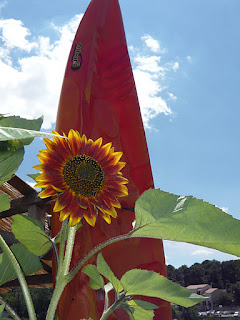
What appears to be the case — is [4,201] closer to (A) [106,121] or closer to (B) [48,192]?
Answer: (B) [48,192]

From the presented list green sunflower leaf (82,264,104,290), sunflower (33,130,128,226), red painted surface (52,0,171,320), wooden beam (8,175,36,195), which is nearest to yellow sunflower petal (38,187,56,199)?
sunflower (33,130,128,226)

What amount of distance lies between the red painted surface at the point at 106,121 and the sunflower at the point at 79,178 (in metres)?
0.45

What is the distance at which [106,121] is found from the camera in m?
1.14

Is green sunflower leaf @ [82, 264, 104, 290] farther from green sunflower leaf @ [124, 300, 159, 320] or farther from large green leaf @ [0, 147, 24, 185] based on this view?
large green leaf @ [0, 147, 24, 185]

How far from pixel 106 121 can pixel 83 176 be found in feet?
2.30

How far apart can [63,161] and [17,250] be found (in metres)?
0.19

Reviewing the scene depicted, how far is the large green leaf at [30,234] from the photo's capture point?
0.51 meters

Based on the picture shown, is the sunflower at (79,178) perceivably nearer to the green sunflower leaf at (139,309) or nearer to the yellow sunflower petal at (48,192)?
the yellow sunflower petal at (48,192)

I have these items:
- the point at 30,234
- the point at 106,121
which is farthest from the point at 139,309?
the point at 106,121

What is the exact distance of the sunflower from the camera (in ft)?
1.49

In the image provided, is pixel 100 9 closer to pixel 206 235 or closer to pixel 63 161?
pixel 63 161

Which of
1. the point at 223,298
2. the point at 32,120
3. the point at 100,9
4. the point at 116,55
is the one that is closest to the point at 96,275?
the point at 32,120

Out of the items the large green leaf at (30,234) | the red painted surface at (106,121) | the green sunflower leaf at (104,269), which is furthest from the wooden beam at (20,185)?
the green sunflower leaf at (104,269)

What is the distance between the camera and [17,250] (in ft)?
1.86
